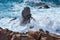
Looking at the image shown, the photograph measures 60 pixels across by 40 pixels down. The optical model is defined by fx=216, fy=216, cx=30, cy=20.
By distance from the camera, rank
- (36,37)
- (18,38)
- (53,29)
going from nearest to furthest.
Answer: (18,38), (36,37), (53,29)

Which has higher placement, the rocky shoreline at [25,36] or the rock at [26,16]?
the rocky shoreline at [25,36]

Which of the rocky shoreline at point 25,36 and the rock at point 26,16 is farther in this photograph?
the rock at point 26,16

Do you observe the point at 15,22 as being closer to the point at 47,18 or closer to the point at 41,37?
the point at 47,18

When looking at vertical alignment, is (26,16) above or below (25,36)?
below

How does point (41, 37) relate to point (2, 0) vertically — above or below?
above

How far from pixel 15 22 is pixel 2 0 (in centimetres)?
1187

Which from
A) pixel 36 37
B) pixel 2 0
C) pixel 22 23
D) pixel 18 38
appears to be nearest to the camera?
pixel 18 38

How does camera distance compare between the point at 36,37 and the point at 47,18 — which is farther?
the point at 47,18

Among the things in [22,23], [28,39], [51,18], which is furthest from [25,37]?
[51,18]

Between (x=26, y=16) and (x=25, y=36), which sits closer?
(x=25, y=36)

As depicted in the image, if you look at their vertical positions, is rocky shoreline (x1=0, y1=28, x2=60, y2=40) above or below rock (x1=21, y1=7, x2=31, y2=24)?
above

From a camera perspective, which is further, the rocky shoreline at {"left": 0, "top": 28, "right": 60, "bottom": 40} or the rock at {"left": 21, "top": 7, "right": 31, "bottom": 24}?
the rock at {"left": 21, "top": 7, "right": 31, "bottom": 24}

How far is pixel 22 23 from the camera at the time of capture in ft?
30.3

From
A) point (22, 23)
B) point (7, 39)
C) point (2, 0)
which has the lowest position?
point (2, 0)
